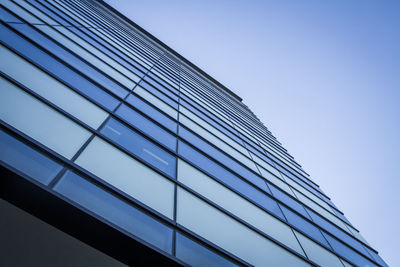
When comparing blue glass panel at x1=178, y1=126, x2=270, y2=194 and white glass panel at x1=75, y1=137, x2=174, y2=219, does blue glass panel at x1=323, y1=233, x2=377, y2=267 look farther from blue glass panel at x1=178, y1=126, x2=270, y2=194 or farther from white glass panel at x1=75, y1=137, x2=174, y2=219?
white glass panel at x1=75, y1=137, x2=174, y2=219

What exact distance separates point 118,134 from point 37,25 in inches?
184

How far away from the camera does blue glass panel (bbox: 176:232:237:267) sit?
4199 mm

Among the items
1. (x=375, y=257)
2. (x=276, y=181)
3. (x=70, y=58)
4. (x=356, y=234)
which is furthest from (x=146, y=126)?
(x=356, y=234)

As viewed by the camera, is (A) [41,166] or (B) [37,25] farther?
(B) [37,25]

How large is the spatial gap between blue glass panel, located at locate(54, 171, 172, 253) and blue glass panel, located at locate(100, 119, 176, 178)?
5.26 ft

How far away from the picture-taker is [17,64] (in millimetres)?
5262

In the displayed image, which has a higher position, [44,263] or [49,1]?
[49,1]

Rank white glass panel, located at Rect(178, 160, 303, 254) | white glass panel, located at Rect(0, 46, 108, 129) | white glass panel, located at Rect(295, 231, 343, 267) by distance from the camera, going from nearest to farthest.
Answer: white glass panel, located at Rect(0, 46, 108, 129) → white glass panel, located at Rect(178, 160, 303, 254) → white glass panel, located at Rect(295, 231, 343, 267)

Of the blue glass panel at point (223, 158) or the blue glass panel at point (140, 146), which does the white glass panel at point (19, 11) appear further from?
the blue glass panel at point (223, 158)

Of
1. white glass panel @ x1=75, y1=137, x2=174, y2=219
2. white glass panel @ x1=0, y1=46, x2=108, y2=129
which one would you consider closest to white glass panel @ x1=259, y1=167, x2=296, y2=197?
white glass panel @ x1=75, y1=137, x2=174, y2=219

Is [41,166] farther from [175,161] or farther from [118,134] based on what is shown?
[175,161]

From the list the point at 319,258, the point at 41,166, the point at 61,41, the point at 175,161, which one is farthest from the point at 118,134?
the point at 319,258

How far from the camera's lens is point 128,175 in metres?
4.83

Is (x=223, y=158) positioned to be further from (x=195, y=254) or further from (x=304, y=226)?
(x=195, y=254)
